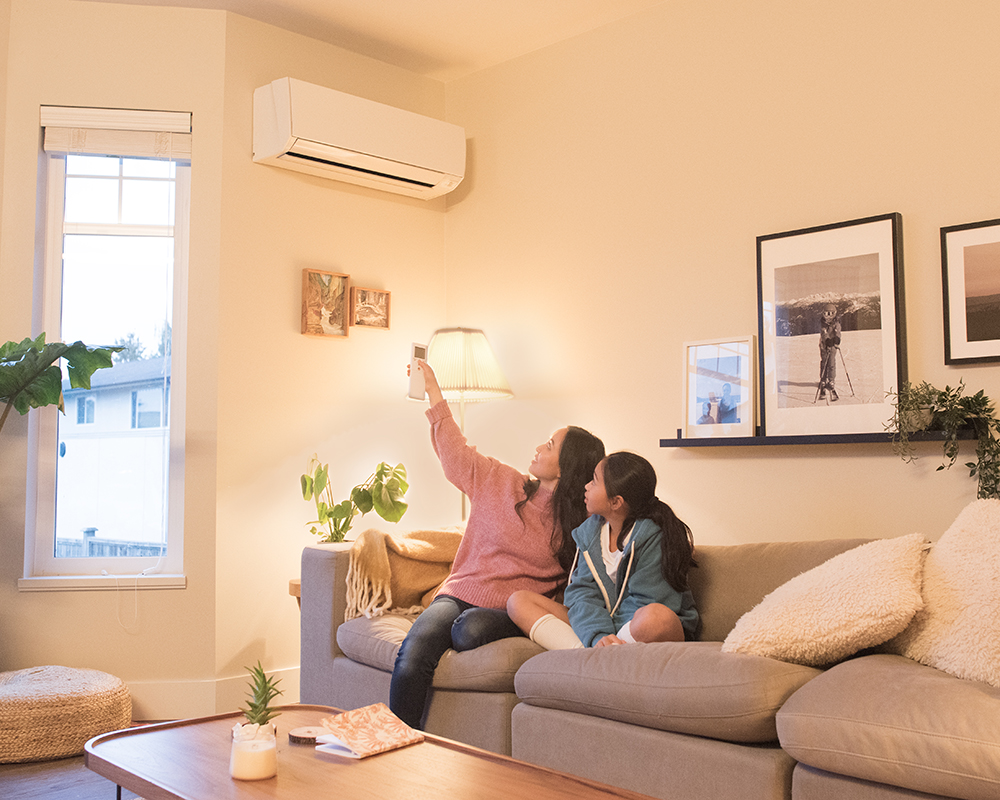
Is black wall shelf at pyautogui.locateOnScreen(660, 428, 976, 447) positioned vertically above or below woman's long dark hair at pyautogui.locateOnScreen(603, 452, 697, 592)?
above

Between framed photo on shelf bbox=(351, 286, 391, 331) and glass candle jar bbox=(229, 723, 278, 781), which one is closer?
glass candle jar bbox=(229, 723, 278, 781)

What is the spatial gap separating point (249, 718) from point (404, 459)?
251 cm

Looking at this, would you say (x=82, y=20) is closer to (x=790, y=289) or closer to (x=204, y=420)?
(x=204, y=420)

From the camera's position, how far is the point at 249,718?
5.62 feet

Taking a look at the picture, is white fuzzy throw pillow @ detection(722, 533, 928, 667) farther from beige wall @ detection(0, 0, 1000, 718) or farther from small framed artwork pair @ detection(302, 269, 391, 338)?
small framed artwork pair @ detection(302, 269, 391, 338)

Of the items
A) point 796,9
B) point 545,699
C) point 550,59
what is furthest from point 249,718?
point 550,59

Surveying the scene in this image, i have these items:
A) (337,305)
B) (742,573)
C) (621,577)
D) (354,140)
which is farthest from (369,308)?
(742,573)

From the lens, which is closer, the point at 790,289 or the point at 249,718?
the point at 249,718

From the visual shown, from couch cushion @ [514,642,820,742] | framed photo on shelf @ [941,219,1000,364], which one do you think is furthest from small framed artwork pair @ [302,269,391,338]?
framed photo on shelf @ [941,219,1000,364]

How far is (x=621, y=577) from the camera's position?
2584mm

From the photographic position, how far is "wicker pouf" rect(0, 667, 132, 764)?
9.45ft

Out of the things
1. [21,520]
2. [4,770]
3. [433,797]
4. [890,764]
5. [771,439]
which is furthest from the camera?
[21,520]

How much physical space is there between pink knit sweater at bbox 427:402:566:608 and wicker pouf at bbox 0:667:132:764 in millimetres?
1192

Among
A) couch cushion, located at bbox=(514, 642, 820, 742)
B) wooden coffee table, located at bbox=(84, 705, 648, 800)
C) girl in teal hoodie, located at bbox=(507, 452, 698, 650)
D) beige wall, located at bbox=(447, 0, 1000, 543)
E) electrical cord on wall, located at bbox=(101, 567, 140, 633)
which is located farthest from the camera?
electrical cord on wall, located at bbox=(101, 567, 140, 633)
